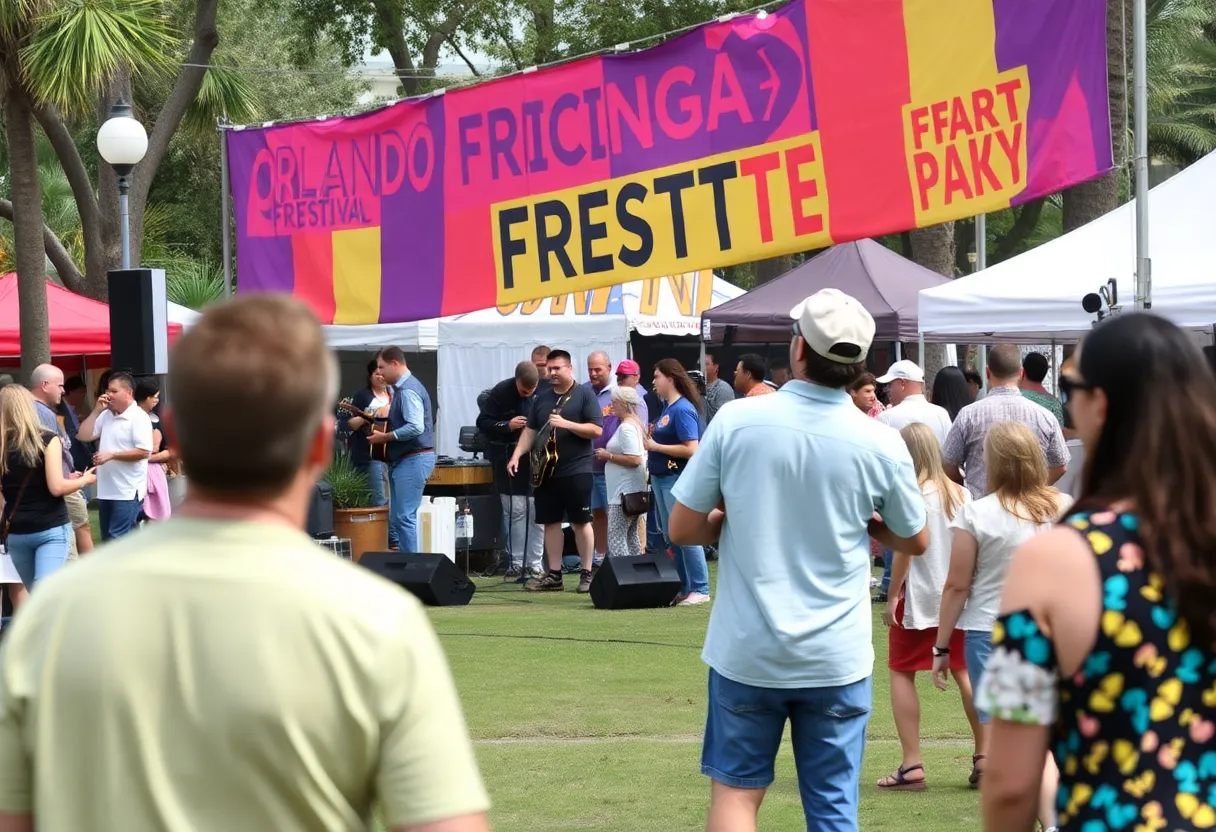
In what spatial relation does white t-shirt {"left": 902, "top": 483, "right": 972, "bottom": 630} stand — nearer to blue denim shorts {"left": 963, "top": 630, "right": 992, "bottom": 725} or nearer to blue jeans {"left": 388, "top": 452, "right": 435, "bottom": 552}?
blue denim shorts {"left": 963, "top": 630, "right": 992, "bottom": 725}

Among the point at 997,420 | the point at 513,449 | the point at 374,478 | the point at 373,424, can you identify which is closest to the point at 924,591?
the point at 997,420

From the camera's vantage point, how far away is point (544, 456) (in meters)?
14.5

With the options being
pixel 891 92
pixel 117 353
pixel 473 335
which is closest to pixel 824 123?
pixel 891 92

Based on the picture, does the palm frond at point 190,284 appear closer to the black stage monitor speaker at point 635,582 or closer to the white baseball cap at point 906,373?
the black stage monitor speaker at point 635,582

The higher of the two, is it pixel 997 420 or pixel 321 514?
pixel 997 420

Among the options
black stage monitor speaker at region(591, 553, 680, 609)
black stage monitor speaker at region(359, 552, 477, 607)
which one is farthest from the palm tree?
black stage monitor speaker at region(591, 553, 680, 609)

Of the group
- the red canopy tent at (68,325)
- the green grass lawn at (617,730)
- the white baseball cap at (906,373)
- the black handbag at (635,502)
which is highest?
the red canopy tent at (68,325)

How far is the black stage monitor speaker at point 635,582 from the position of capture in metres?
13.3

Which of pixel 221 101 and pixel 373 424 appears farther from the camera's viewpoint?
pixel 221 101

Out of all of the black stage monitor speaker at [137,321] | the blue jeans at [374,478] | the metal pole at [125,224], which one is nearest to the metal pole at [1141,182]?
the black stage monitor speaker at [137,321]

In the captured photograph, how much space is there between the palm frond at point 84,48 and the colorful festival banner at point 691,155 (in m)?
6.43

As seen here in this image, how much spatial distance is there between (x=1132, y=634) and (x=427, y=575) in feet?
37.5

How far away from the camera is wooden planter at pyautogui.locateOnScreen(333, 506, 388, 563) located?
52.4 feet

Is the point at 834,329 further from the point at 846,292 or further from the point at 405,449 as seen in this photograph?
the point at 846,292
